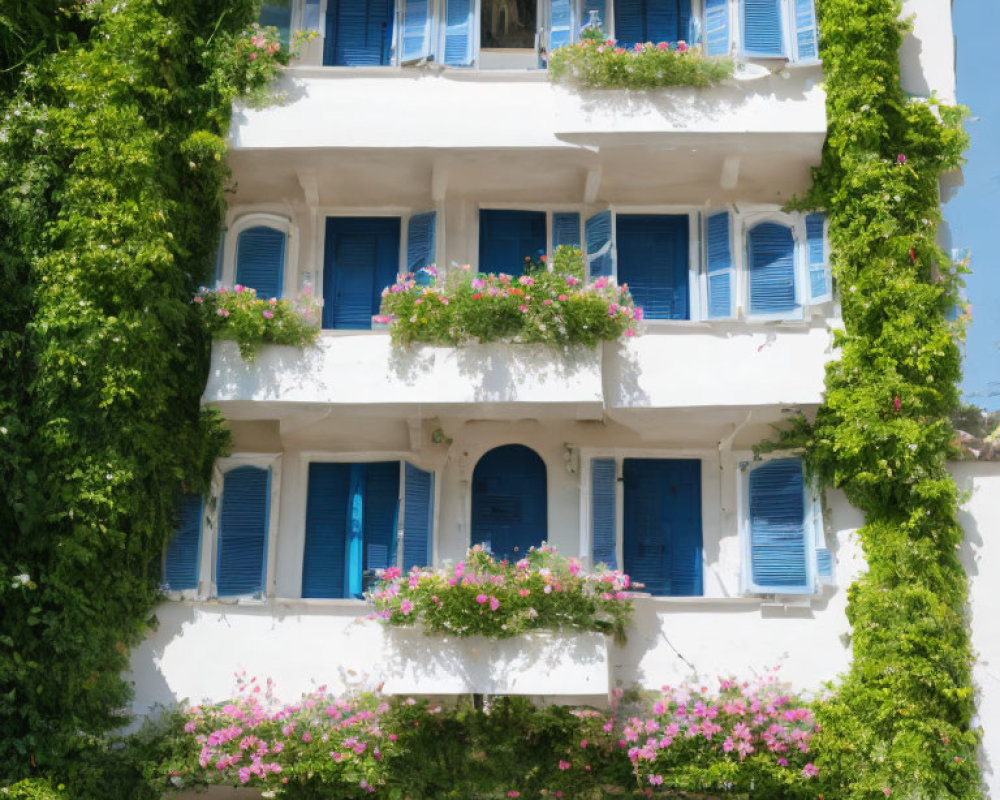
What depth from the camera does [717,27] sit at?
1697 cm

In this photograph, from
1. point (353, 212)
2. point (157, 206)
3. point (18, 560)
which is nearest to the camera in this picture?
point (18, 560)

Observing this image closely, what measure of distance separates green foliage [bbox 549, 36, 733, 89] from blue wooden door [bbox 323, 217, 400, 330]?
2.67m

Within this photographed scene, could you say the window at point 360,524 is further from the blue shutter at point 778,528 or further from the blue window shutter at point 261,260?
the blue shutter at point 778,528

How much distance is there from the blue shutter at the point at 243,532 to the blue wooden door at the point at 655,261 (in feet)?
15.0

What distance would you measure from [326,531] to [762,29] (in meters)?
7.37

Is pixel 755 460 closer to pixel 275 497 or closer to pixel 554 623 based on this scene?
pixel 554 623

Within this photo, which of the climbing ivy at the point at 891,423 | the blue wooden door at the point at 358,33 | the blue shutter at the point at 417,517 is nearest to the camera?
the climbing ivy at the point at 891,423

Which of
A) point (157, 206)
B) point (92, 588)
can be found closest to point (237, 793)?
point (92, 588)

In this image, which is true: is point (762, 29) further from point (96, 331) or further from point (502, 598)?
point (96, 331)

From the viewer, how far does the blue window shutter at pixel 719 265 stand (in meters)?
16.3

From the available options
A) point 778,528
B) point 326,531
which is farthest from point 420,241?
point 778,528

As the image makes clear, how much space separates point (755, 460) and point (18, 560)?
7.56m

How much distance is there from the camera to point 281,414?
15.8m

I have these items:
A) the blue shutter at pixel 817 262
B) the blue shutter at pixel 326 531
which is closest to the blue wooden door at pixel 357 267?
the blue shutter at pixel 326 531
